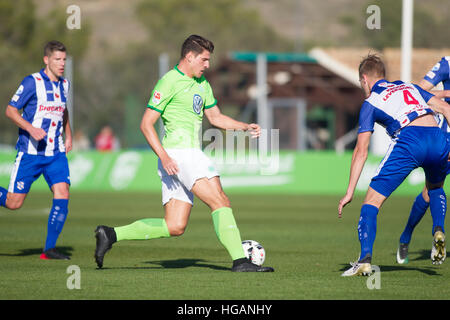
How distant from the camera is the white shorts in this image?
8.14 meters

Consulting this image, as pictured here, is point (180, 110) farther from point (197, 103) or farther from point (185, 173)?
point (185, 173)

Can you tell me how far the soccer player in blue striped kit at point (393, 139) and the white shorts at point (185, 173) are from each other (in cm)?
137

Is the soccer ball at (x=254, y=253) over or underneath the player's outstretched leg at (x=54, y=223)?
underneath

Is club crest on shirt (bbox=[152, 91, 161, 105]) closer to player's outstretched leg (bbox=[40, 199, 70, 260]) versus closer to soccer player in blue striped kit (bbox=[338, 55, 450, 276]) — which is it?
soccer player in blue striped kit (bbox=[338, 55, 450, 276])

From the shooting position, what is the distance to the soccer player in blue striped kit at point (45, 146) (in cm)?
974

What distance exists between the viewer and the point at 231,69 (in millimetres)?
42750

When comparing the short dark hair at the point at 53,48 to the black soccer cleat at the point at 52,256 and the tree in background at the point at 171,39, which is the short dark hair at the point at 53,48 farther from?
the tree in background at the point at 171,39


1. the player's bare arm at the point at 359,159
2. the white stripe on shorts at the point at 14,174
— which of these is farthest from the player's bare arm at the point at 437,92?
the white stripe on shorts at the point at 14,174

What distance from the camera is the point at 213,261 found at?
9.77 m

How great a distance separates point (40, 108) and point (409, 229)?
450cm

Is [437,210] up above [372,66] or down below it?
below

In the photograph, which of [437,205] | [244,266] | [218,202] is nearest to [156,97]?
[218,202]

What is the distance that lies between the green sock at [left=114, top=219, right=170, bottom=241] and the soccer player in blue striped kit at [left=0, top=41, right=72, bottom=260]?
60.2 inches
